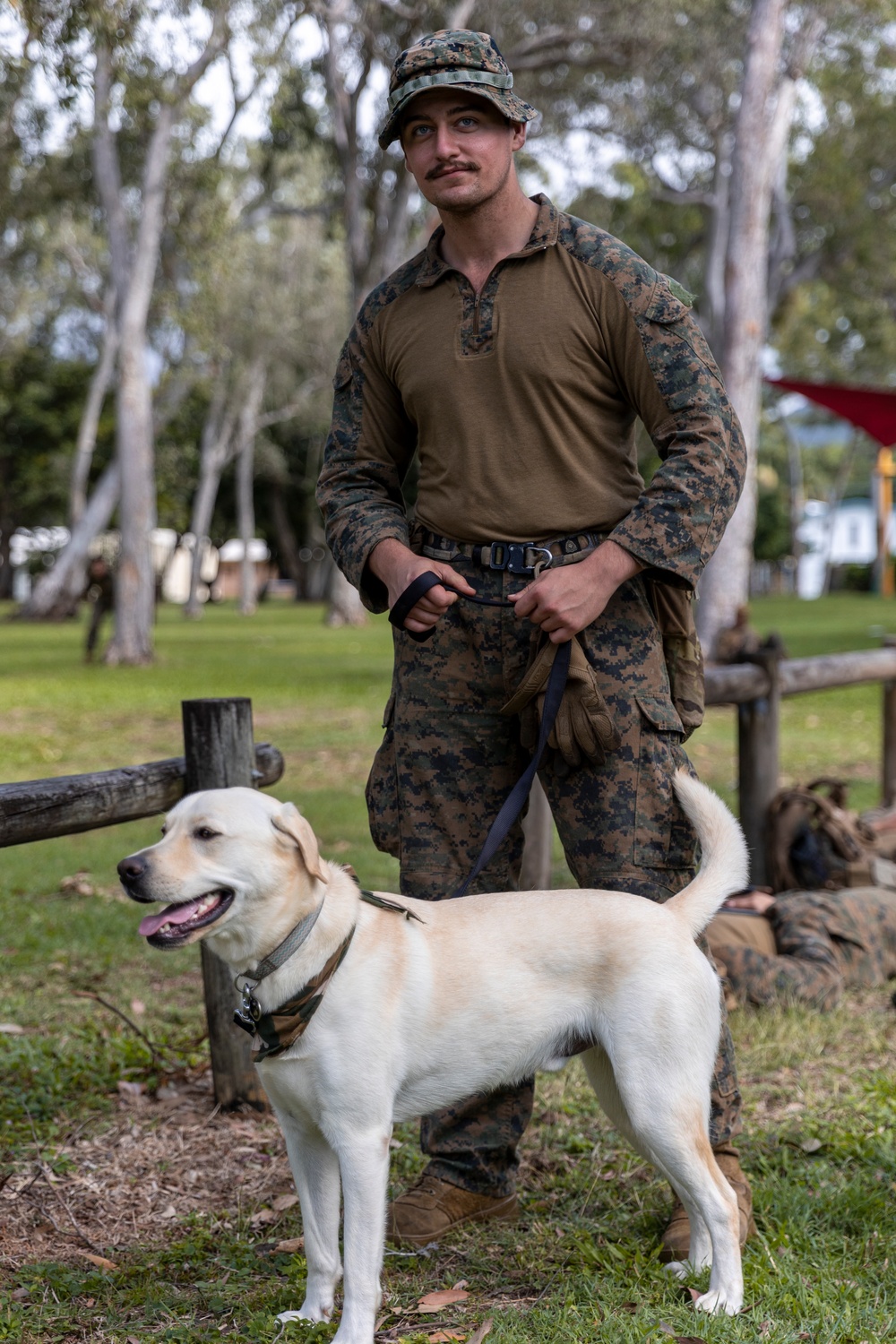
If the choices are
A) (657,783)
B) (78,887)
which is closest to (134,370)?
(78,887)

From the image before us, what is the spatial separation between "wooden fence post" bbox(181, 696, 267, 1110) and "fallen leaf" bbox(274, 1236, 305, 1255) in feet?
2.72

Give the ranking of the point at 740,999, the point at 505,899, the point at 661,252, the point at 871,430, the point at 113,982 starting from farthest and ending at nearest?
1. the point at 661,252
2. the point at 871,430
3. the point at 113,982
4. the point at 740,999
5. the point at 505,899

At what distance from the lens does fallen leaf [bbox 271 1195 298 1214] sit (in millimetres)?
3572

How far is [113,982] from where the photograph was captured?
5.64 metres

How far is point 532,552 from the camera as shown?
314 cm

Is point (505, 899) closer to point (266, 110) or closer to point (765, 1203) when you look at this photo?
point (765, 1203)

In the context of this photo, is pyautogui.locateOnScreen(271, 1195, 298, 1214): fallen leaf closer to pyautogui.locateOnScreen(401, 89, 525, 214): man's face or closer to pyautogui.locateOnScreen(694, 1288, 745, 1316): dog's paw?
pyautogui.locateOnScreen(694, 1288, 745, 1316): dog's paw

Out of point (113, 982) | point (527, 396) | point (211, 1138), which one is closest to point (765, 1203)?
point (211, 1138)

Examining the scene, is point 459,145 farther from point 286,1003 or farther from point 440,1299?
point 440,1299

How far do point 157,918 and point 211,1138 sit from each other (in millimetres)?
1709

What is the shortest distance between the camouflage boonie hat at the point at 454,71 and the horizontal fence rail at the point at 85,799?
79.1 inches

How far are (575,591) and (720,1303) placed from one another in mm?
1638

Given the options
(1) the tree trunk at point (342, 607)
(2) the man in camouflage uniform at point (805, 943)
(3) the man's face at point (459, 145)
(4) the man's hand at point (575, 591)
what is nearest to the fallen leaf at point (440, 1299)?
(4) the man's hand at point (575, 591)

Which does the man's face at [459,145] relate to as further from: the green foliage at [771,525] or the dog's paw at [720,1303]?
the green foliage at [771,525]
